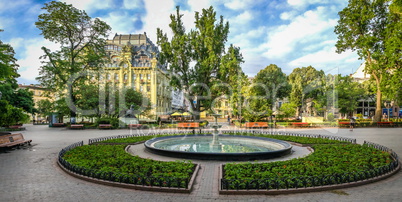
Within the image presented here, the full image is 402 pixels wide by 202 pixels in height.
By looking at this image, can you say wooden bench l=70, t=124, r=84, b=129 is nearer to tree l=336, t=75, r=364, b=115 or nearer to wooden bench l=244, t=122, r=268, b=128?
wooden bench l=244, t=122, r=268, b=128

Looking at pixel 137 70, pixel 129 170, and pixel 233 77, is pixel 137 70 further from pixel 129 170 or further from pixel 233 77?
pixel 129 170

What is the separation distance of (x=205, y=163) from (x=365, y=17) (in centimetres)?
3157

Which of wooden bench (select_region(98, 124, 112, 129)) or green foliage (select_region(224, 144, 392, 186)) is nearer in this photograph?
green foliage (select_region(224, 144, 392, 186))

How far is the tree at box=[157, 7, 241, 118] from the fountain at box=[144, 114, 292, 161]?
13.7 meters

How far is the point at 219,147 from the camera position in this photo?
1408 cm

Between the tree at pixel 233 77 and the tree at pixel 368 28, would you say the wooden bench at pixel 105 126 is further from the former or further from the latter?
the tree at pixel 368 28

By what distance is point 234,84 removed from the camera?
3372 cm

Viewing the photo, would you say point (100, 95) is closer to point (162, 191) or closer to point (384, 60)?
point (162, 191)

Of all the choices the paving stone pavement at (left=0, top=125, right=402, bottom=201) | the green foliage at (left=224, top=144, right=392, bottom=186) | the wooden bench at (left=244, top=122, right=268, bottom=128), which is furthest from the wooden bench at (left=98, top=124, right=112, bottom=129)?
A: the green foliage at (left=224, top=144, right=392, bottom=186)

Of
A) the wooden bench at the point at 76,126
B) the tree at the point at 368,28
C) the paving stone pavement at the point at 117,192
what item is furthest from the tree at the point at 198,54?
the paving stone pavement at the point at 117,192

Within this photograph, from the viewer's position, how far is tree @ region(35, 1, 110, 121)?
29320 millimetres

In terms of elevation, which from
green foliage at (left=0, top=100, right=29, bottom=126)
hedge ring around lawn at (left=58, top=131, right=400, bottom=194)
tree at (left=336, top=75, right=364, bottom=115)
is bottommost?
hedge ring around lawn at (left=58, top=131, right=400, bottom=194)

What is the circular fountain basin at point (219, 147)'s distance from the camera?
409 inches

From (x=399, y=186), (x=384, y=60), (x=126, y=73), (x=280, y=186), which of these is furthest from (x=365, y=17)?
(x=126, y=73)
